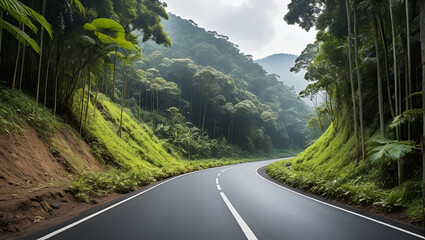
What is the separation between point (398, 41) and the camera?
27.3 feet

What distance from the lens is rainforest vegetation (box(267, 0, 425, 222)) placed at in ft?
20.7

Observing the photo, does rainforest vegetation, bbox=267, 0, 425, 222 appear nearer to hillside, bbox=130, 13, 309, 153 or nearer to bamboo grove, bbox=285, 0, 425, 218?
bamboo grove, bbox=285, 0, 425, 218

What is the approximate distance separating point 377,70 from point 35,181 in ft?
39.9

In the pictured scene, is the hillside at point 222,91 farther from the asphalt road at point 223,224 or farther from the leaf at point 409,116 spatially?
the leaf at point 409,116

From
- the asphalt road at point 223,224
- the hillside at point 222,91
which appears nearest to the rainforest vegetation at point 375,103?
the asphalt road at point 223,224

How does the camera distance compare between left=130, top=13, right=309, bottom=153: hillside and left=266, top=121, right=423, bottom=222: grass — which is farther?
left=130, top=13, right=309, bottom=153: hillside

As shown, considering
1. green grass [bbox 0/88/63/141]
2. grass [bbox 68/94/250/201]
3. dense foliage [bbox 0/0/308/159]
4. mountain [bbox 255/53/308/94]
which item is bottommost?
grass [bbox 68/94/250/201]

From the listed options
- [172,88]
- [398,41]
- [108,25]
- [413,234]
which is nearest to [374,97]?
[398,41]

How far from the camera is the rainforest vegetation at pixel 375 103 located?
6316mm

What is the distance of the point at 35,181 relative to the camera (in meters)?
6.90

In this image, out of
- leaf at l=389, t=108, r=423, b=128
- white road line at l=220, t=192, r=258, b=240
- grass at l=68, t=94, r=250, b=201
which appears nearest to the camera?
white road line at l=220, t=192, r=258, b=240

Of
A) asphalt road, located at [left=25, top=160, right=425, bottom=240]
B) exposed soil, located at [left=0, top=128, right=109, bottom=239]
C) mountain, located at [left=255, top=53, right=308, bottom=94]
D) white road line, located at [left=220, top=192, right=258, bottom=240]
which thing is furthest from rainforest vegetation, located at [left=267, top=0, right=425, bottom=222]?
mountain, located at [left=255, top=53, right=308, bottom=94]

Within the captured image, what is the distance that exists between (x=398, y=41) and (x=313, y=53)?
16.4 m

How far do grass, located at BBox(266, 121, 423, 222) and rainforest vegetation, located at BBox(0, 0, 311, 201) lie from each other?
7.39m
